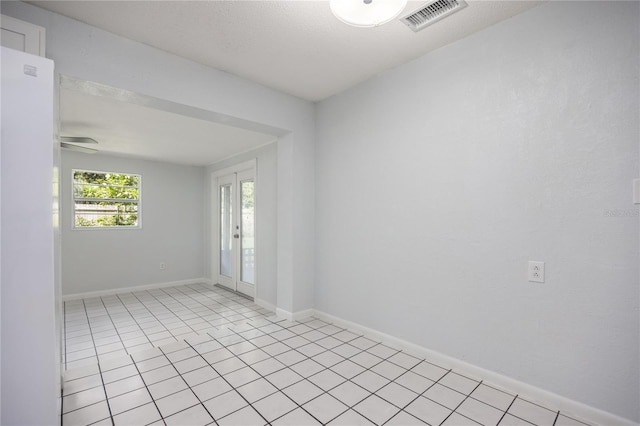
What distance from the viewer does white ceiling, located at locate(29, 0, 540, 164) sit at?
199 centimetres

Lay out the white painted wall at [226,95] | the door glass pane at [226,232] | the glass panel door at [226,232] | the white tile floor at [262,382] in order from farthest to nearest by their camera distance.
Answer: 1. the door glass pane at [226,232]
2. the glass panel door at [226,232]
3. the white painted wall at [226,95]
4. the white tile floor at [262,382]

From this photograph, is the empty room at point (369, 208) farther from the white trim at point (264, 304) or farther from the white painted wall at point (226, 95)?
the white trim at point (264, 304)

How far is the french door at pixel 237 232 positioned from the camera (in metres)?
4.85

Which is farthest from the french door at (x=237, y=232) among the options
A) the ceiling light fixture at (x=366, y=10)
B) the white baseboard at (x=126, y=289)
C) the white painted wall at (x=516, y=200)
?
the ceiling light fixture at (x=366, y=10)

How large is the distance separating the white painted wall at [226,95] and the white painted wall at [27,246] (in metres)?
1.03

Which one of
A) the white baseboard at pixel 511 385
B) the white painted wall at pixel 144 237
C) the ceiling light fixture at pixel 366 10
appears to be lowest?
the white baseboard at pixel 511 385

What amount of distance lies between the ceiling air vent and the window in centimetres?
518

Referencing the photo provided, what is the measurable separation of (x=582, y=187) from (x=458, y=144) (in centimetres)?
85

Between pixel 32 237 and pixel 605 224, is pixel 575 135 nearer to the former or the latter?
pixel 605 224

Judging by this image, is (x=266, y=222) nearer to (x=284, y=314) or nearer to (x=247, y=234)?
(x=247, y=234)

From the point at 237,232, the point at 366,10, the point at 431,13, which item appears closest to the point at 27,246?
the point at 366,10

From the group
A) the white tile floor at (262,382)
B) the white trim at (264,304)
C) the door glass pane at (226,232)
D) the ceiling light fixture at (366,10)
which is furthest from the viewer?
the door glass pane at (226,232)

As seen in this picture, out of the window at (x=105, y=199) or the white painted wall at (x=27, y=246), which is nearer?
the white painted wall at (x=27, y=246)

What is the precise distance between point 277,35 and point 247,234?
3.30m
